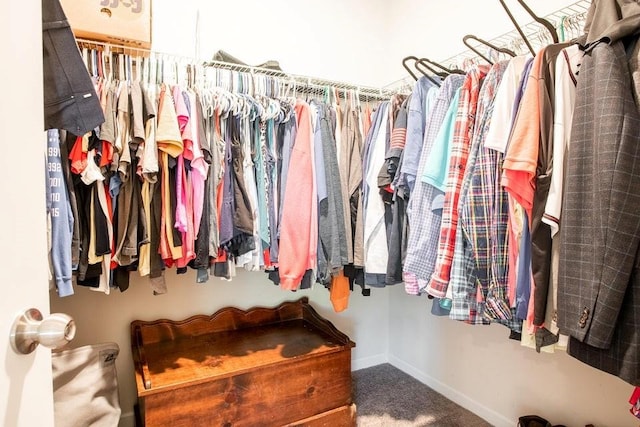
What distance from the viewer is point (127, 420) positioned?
6.02 ft

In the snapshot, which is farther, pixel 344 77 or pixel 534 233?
pixel 344 77

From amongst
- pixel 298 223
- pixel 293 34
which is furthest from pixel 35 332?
pixel 293 34

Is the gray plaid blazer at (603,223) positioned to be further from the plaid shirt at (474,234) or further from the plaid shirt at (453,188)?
the plaid shirt at (453,188)

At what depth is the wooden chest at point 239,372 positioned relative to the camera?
Answer: 146cm

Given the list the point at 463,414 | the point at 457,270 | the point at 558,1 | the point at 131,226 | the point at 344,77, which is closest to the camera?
the point at 457,270

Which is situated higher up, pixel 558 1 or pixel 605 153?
pixel 558 1

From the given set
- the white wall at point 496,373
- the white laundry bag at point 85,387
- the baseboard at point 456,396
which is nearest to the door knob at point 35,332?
the white laundry bag at point 85,387

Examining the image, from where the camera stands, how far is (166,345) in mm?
1826

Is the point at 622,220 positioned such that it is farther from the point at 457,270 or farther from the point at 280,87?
the point at 280,87

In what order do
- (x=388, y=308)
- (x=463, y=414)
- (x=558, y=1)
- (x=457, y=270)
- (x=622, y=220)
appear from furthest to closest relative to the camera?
(x=388, y=308) → (x=463, y=414) → (x=558, y=1) → (x=457, y=270) → (x=622, y=220)

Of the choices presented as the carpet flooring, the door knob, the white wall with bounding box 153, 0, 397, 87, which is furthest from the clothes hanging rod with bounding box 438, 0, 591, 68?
the carpet flooring

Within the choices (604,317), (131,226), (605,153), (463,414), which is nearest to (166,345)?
(131,226)

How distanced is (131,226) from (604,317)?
1402 millimetres

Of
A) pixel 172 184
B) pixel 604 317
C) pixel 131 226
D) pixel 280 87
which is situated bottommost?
pixel 604 317
